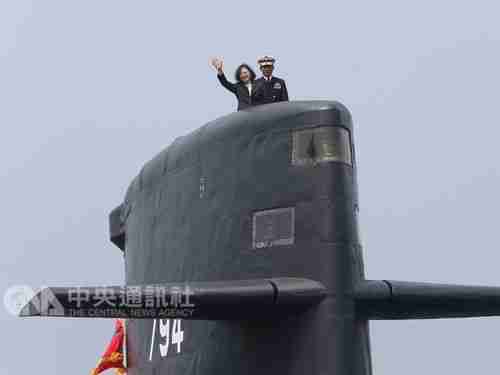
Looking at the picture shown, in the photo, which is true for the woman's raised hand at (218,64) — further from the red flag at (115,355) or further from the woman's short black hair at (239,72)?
the red flag at (115,355)

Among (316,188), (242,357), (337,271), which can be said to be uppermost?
(316,188)

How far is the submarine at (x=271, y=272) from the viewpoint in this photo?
292 inches

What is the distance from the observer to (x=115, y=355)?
11.8 m

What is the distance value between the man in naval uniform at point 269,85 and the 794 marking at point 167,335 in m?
2.22

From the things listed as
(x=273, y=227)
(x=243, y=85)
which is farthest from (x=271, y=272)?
(x=243, y=85)

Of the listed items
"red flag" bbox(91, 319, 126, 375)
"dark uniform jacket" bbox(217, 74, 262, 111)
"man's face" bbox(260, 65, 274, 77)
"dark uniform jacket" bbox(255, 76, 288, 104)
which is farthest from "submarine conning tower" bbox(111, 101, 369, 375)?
"red flag" bbox(91, 319, 126, 375)

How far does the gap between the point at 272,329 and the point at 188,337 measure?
134 centimetres

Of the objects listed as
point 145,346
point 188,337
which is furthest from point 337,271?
point 145,346

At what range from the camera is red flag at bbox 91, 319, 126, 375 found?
11758 mm

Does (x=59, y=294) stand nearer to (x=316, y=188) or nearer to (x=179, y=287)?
(x=179, y=287)

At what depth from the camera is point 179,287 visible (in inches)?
285

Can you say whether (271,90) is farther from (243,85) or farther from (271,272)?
(271,272)

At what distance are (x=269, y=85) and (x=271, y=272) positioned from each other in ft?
6.82

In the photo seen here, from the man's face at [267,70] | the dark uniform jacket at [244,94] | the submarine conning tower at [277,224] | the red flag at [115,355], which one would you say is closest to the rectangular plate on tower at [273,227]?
the submarine conning tower at [277,224]
